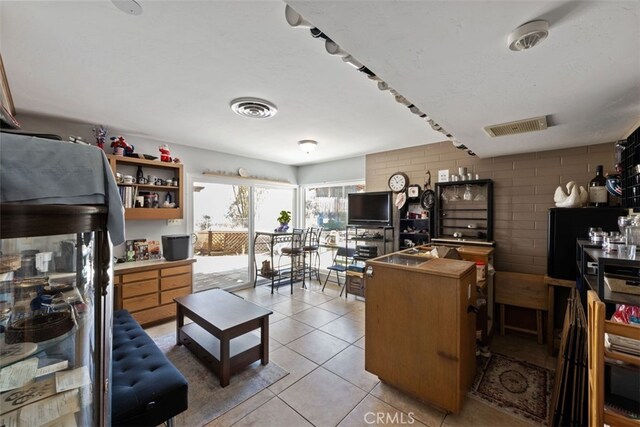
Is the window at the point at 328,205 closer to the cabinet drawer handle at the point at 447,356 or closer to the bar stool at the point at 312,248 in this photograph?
the bar stool at the point at 312,248

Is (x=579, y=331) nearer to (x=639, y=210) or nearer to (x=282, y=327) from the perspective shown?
(x=639, y=210)

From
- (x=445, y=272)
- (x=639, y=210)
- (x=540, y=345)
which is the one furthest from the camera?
(x=540, y=345)

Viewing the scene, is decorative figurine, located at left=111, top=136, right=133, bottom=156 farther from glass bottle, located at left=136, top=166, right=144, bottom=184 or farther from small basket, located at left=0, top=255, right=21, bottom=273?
small basket, located at left=0, top=255, right=21, bottom=273

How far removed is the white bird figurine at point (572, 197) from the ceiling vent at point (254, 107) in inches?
124

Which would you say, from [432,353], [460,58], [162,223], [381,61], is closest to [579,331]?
[432,353]

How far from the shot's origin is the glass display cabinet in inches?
27.0

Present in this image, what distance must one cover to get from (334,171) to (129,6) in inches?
166

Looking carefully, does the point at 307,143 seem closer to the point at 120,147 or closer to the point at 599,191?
the point at 120,147

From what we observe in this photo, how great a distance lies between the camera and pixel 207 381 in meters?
2.24

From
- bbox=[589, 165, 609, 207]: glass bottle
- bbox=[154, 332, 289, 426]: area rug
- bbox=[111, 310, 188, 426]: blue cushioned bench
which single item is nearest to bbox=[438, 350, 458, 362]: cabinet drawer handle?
bbox=[154, 332, 289, 426]: area rug

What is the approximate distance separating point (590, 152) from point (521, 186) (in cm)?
70

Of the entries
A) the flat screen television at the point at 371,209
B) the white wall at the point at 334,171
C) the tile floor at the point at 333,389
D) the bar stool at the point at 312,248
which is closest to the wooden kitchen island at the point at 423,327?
the tile floor at the point at 333,389

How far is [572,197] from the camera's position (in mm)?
2693

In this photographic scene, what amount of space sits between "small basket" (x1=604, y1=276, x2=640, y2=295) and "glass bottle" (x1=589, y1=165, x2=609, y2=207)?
164 cm
